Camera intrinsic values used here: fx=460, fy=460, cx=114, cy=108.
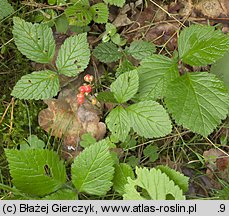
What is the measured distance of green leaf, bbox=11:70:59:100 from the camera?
236cm

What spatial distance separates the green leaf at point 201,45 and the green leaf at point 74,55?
0.50 meters

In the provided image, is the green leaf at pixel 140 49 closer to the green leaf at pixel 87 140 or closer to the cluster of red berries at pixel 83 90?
the cluster of red berries at pixel 83 90

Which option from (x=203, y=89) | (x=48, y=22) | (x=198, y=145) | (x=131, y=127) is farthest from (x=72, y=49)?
(x=198, y=145)

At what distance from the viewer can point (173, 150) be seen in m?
2.50

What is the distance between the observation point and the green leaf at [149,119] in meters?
2.28

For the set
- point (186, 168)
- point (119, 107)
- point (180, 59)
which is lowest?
point (186, 168)

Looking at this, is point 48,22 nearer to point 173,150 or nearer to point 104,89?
point 104,89

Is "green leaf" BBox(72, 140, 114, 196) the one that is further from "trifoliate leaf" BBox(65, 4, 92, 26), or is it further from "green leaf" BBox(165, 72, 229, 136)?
"trifoliate leaf" BBox(65, 4, 92, 26)

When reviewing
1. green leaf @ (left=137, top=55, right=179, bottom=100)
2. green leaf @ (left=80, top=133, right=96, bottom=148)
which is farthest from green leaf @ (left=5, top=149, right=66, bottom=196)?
green leaf @ (left=137, top=55, right=179, bottom=100)

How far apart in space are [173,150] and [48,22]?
38.8 inches

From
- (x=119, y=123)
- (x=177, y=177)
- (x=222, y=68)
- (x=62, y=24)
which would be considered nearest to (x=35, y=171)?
(x=119, y=123)

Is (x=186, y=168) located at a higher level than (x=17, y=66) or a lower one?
lower

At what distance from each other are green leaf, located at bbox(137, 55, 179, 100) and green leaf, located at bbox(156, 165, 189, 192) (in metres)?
0.37

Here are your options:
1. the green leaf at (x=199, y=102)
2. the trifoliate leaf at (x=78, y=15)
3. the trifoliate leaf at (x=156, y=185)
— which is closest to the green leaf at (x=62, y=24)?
the trifoliate leaf at (x=78, y=15)
